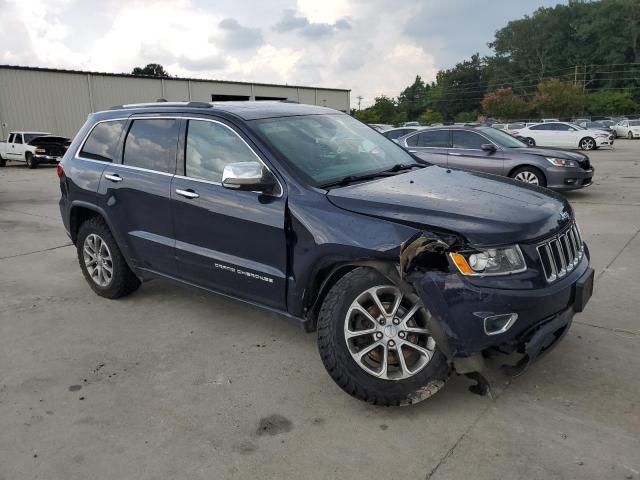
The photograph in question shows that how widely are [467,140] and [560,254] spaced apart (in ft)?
27.3

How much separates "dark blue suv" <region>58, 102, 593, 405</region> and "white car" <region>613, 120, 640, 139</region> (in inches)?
1571

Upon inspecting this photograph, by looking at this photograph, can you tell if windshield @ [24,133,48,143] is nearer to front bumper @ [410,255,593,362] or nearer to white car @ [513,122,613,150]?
white car @ [513,122,613,150]

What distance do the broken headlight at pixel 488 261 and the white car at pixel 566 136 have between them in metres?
26.1

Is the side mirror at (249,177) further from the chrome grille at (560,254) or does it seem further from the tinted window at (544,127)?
the tinted window at (544,127)

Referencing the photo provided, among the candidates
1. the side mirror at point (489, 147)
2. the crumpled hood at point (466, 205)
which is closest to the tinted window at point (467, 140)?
the side mirror at point (489, 147)

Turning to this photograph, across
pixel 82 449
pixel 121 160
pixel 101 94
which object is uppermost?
pixel 101 94

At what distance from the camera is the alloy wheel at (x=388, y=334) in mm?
3039

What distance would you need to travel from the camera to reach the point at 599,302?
4746 mm

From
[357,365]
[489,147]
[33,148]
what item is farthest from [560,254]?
[33,148]

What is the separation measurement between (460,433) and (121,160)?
11.4 feet

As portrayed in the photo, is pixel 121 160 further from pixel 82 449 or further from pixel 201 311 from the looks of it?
pixel 82 449

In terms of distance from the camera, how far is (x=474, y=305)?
2.80 metres

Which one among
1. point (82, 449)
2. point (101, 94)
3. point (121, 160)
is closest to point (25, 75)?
point (101, 94)

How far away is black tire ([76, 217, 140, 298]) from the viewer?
16.1ft
